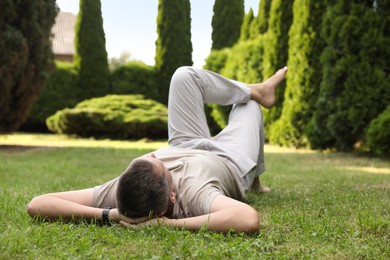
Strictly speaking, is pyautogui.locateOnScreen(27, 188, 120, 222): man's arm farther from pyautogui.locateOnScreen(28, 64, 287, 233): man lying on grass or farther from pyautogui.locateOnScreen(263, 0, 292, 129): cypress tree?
pyautogui.locateOnScreen(263, 0, 292, 129): cypress tree

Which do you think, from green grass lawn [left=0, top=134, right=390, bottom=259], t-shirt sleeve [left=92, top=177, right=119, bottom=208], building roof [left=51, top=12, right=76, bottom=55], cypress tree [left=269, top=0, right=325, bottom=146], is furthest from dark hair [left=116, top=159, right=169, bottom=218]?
building roof [left=51, top=12, right=76, bottom=55]

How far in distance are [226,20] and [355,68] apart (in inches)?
416

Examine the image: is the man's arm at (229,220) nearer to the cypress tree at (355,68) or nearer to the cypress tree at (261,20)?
the cypress tree at (355,68)

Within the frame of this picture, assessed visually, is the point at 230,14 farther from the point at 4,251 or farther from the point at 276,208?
the point at 4,251

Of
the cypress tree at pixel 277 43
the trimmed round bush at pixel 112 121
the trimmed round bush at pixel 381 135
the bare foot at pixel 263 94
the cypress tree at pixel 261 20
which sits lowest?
the trimmed round bush at pixel 112 121

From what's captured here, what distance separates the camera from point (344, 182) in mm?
5254

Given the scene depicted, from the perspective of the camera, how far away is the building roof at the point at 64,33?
102 ft

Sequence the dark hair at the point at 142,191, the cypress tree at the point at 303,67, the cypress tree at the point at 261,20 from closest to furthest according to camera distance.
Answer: the dark hair at the point at 142,191
the cypress tree at the point at 303,67
the cypress tree at the point at 261,20

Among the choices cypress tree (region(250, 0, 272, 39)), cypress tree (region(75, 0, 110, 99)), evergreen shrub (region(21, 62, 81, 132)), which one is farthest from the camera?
cypress tree (region(75, 0, 110, 99))

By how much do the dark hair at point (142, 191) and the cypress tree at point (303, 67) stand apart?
8502 mm

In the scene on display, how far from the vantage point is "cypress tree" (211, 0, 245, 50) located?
18953mm

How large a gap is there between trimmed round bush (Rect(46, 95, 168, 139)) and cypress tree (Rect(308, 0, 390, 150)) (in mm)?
6922

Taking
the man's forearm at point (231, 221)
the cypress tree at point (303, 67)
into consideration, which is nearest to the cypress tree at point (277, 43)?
the cypress tree at point (303, 67)

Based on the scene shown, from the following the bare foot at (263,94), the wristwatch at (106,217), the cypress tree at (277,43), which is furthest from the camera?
the cypress tree at (277,43)
